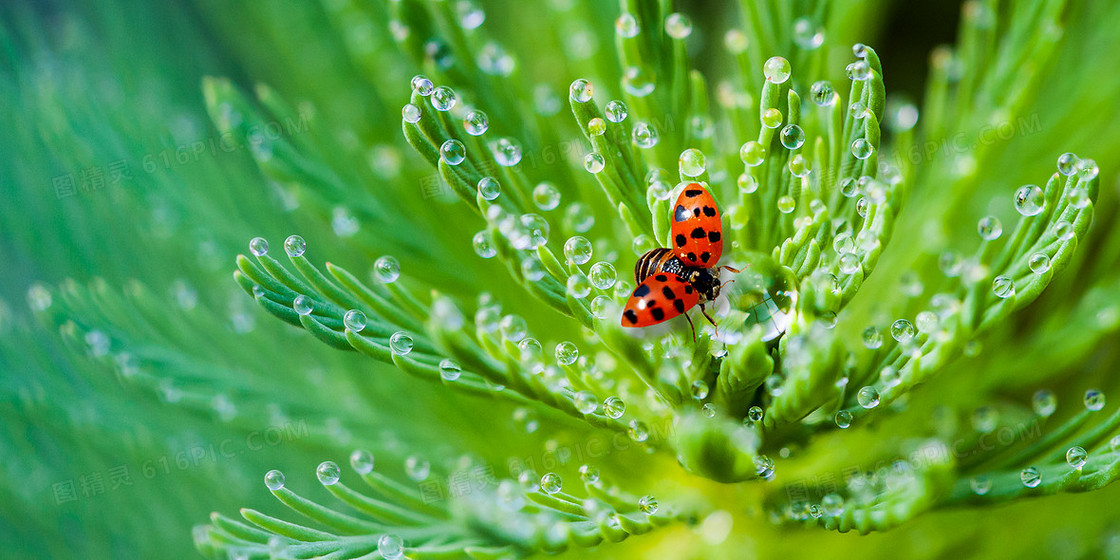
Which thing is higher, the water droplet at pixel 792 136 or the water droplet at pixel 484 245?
the water droplet at pixel 792 136

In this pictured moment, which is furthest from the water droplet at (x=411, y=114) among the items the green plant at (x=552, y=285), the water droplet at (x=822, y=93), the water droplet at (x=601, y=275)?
the water droplet at (x=822, y=93)

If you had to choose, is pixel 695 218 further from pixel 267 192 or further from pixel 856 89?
pixel 267 192

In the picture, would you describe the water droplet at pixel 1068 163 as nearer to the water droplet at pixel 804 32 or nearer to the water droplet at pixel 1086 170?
the water droplet at pixel 1086 170

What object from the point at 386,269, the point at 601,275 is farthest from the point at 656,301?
the point at 386,269

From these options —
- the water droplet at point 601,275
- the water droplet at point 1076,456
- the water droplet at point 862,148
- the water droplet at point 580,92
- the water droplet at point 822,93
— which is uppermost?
the water droplet at point 822,93

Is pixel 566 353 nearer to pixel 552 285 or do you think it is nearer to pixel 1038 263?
pixel 552 285

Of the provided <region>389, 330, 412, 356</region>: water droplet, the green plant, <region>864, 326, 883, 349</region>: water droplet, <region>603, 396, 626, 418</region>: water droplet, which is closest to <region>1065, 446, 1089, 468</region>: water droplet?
the green plant

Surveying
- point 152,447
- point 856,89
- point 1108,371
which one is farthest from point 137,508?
point 1108,371

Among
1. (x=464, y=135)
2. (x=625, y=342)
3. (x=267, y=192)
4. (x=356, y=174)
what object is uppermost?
(x=267, y=192)
